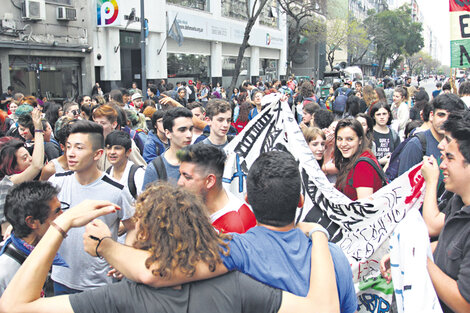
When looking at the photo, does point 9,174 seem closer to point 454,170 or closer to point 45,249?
point 45,249

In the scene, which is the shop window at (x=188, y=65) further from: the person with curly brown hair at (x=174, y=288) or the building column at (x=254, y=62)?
the person with curly brown hair at (x=174, y=288)

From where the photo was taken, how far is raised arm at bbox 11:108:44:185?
438cm

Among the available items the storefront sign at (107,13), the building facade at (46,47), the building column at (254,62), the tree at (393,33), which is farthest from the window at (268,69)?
the tree at (393,33)

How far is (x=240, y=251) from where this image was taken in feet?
6.28

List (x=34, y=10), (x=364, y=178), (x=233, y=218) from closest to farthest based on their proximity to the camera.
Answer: (x=233, y=218) → (x=364, y=178) → (x=34, y=10)

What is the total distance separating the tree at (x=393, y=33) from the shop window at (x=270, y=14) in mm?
26489

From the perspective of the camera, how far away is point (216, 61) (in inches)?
1156

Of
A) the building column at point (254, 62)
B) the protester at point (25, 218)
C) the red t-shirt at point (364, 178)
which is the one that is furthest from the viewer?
the building column at point (254, 62)

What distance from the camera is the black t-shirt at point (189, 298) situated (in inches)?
70.8

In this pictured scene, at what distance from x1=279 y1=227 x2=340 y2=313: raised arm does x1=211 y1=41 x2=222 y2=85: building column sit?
27.8m

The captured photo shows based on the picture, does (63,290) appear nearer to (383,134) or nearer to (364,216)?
(364,216)

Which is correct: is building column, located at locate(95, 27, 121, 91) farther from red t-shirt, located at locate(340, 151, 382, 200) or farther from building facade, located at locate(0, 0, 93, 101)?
red t-shirt, located at locate(340, 151, 382, 200)

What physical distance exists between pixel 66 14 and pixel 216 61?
1328cm

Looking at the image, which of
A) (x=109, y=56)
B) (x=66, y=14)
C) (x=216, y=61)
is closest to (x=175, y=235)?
(x=66, y=14)
